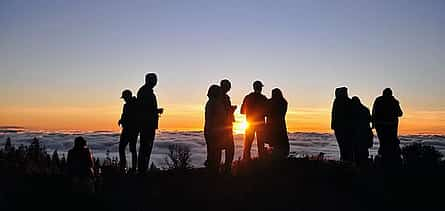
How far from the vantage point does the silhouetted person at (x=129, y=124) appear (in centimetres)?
1544

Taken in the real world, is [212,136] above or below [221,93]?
below

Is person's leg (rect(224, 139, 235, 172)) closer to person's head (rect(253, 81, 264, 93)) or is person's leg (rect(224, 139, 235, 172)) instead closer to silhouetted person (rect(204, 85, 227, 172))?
silhouetted person (rect(204, 85, 227, 172))

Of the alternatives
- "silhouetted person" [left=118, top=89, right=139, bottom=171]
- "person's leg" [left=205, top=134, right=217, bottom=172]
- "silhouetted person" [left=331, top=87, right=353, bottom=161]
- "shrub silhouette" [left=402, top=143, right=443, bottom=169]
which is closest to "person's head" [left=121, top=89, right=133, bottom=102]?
"silhouetted person" [left=118, top=89, right=139, bottom=171]

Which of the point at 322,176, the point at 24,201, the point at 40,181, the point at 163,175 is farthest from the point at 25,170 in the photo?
the point at 322,176

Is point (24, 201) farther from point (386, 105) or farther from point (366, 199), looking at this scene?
point (386, 105)

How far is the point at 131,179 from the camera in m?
→ 15.0

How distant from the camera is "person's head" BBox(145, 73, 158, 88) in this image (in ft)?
49.9

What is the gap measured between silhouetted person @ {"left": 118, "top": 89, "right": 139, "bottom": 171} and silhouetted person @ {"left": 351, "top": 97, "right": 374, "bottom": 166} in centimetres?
590

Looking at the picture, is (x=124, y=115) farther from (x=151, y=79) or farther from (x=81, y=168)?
(x=81, y=168)

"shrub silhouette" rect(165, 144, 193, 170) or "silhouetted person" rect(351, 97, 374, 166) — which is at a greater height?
"silhouetted person" rect(351, 97, 374, 166)

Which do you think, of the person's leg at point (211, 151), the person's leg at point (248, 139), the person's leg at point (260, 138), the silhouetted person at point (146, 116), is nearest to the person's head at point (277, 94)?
the person's leg at point (260, 138)

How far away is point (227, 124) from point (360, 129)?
461cm

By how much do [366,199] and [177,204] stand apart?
14.3 feet

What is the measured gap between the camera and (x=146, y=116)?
15.3 m
